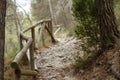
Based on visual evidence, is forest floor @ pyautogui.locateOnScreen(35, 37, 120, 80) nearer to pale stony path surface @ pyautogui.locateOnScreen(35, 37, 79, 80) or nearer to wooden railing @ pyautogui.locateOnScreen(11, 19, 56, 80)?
pale stony path surface @ pyautogui.locateOnScreen(35, 37, 79, 80)

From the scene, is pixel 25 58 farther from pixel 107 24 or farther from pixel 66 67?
pixel 107 24

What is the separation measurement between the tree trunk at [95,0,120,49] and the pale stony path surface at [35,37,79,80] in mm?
1339

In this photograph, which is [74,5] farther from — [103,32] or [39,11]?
[39,11]

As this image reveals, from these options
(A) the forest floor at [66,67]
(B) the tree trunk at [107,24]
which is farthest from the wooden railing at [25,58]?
(B) the tree trunk at [107,24]

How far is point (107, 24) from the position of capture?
6250 millimetres

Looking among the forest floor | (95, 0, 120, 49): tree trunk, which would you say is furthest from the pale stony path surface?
(95, 0, 120, 49): tree trunk

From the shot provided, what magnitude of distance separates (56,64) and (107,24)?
2.41 metres

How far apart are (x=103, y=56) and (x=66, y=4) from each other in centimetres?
2039

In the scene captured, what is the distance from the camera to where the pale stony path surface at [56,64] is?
705 centimetres

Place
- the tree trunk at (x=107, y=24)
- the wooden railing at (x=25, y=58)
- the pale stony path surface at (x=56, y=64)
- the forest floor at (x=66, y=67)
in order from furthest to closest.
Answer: the pale stony path surface at (x=56, y=64), the tree trunk at (x=107, y=24), the forest floor at (x=66, y=67), the wooden railing at (x=25, y=58)

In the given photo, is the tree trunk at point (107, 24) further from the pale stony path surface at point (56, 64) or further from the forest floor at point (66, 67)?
the pale stony path surface at point (56, 64)

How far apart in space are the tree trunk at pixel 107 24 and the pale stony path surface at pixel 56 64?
4.39ft

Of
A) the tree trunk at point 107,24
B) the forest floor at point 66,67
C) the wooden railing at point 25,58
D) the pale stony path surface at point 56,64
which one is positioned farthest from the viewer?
the pale stony path surface at point 56,64

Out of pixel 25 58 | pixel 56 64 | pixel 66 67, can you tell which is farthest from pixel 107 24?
pixel 25 58
